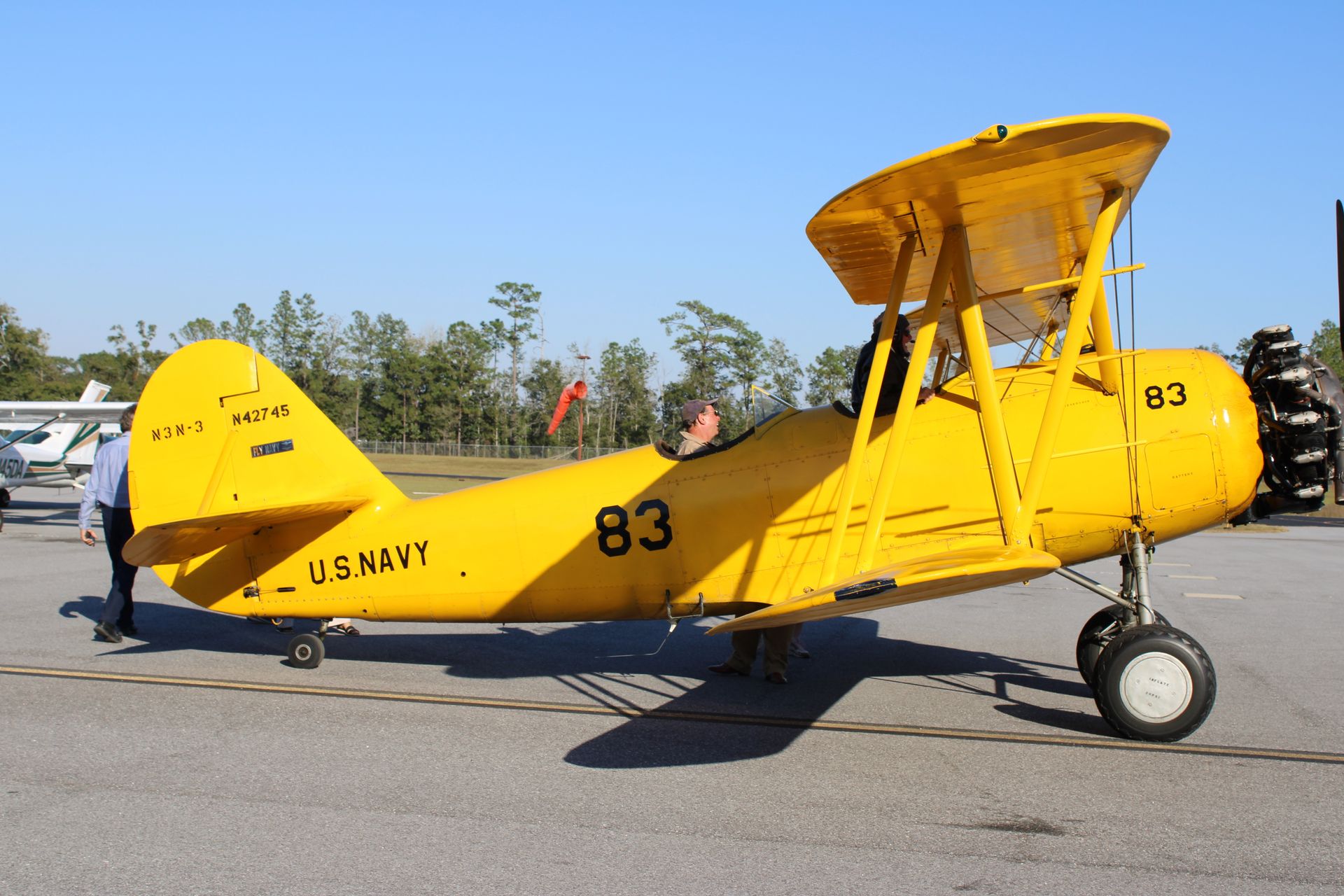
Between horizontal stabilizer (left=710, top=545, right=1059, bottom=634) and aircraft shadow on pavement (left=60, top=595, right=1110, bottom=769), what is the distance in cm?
108

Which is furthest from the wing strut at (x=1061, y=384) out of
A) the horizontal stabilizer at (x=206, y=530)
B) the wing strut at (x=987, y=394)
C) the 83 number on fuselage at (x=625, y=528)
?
the horizontal stabilizer at (x=206, y=530)

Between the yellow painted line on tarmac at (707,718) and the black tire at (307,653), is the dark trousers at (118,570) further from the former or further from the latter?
the black tire at (307,653)

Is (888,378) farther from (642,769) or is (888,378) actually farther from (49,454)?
(49,454)

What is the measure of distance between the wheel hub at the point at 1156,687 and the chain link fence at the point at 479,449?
195 ft

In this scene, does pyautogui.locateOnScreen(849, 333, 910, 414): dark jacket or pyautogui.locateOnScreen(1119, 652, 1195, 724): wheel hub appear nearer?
pyautogui.locateOnScreen(1119, 652, 1195, 724): wheel hub

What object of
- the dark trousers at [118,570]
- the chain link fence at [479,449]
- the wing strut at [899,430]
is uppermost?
the chain link fence at [479,449]

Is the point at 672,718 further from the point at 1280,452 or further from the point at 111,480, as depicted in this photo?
the point at 111,480

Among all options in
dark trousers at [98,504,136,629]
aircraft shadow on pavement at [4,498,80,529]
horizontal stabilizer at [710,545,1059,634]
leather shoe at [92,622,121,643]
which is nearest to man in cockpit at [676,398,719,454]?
horizontal stabilizer at [710,545,1059,634]

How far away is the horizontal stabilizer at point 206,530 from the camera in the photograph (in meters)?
5.99

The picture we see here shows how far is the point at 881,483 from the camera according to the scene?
497 cm

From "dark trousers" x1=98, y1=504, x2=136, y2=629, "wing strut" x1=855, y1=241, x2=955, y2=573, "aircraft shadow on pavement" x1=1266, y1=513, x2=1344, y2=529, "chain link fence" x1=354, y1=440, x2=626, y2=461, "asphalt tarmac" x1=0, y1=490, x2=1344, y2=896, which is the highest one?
"chain link fence" x1=354, y1=440, x2=626, y2=461

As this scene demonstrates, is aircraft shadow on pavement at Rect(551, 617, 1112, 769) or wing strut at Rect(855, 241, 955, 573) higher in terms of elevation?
wing strut at Rect(855, 241, 955, 573)

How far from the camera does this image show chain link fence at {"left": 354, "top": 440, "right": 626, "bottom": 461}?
219 ft

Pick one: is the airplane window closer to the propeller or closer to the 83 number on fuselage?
the 83 number on fuselage
